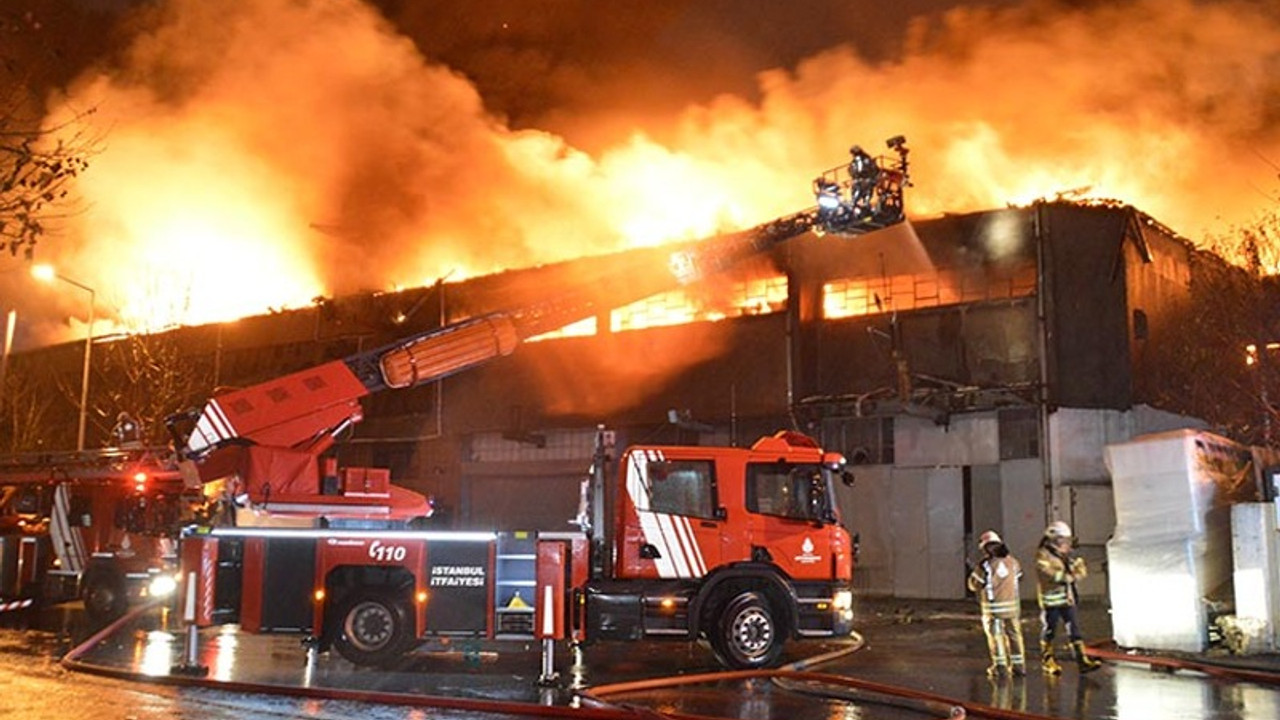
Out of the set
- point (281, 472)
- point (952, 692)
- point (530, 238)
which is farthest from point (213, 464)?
point (530, 238)

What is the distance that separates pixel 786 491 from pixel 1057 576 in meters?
2.82

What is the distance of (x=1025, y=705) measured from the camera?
9500 mm

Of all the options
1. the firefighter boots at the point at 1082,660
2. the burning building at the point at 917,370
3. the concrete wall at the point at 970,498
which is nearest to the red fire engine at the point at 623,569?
the firefighter boots at the point at 1082,660

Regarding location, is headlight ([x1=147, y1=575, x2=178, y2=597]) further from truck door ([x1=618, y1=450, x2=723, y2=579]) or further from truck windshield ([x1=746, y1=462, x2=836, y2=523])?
truck windshield ([x1=746, y1=462, x2=836, y2=523])

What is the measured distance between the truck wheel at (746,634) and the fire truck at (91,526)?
899 centimetres

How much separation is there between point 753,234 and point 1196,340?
38.6ft

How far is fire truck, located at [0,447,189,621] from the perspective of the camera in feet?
57.5

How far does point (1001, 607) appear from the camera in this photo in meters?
10.9

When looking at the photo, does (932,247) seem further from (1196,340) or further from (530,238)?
(530,238)

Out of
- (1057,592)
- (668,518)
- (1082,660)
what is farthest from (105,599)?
(1082,660)

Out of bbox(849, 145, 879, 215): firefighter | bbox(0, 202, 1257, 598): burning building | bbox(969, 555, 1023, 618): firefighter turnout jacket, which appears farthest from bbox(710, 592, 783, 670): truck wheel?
bbox(0, 202, 1257, 598): burning building

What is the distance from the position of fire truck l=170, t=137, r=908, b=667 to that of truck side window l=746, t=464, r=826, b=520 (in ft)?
0.05

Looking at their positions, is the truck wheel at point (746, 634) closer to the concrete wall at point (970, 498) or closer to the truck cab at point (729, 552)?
the truck cab at point (729, 552)

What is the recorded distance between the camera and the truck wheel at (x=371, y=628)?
11.7m
